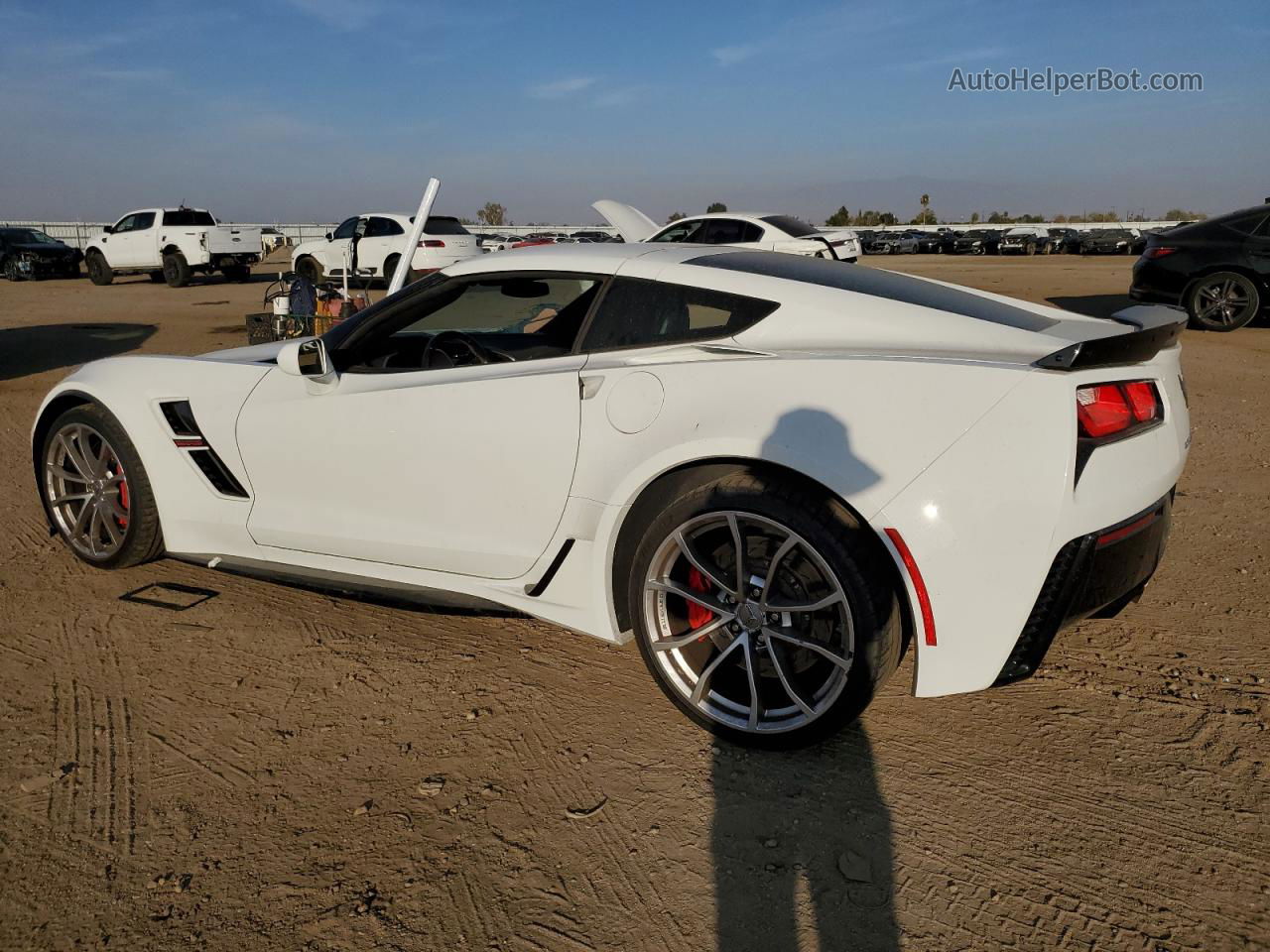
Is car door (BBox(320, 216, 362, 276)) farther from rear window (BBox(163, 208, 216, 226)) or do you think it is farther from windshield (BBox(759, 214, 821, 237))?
windshield (BBox(759, 214, 821, 237))

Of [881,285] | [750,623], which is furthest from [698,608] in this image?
[881,285]

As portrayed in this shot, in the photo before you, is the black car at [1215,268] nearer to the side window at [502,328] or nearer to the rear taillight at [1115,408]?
the side window at [502,328]

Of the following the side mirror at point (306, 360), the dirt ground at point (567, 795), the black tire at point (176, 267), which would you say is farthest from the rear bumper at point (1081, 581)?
the black tire at point (176, 267)

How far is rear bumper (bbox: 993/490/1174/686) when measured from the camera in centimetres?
231

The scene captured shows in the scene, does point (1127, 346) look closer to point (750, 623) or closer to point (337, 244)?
point (750, 623)

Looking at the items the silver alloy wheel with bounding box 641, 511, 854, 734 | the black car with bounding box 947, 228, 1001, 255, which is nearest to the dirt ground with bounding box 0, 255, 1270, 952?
the silver alloy wheel with bounding box 641, 511, 854, 734

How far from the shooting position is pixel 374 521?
322 centimetres

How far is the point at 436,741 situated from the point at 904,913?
4.68 feet

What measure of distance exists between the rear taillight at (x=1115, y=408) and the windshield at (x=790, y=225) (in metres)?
14.0

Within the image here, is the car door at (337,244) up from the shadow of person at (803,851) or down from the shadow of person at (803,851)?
up

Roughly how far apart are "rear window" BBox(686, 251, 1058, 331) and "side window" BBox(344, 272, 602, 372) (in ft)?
1.75

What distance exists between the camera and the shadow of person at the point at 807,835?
2.01m

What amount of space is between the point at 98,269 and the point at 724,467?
26.2 metres

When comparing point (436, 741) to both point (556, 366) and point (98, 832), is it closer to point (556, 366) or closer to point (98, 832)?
point (98, 832)
